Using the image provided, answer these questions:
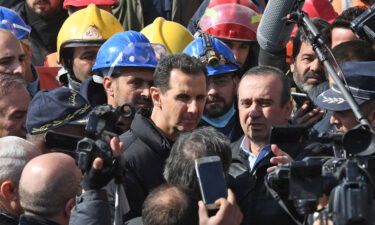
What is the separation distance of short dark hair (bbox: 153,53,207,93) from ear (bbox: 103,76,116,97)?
799 mm

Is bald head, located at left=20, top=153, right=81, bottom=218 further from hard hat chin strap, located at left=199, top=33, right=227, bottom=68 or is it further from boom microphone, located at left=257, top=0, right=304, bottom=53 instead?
hard hat chin strap, located at left=199, top=33, right=227, bottom=68

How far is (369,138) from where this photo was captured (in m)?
4.18

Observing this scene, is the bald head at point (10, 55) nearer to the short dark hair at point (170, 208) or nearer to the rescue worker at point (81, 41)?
the rescue worker at point (81, 41)

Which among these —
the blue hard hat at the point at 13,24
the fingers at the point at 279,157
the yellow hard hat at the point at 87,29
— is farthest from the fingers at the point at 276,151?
the blue hard hat at the point at 13,24

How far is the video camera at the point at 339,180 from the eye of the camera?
12.2 ft

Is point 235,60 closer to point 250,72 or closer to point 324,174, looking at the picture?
point 250,72

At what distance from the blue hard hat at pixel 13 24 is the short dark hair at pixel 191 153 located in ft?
11.8

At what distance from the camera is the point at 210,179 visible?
461cm

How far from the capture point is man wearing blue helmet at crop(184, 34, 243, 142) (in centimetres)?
759

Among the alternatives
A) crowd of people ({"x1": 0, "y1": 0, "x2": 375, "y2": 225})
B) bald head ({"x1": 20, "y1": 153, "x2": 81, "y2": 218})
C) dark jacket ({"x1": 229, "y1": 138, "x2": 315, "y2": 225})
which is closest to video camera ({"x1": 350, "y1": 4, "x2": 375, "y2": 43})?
crowd of people ({"x1": 0, "y1": 0, "x2": 375, "y2": 225})

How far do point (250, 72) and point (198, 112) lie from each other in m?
0.54

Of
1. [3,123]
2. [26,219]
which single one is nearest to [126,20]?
[3,123]

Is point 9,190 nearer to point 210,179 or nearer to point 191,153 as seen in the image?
point 191,153

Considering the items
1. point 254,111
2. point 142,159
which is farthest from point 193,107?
point 142,159
